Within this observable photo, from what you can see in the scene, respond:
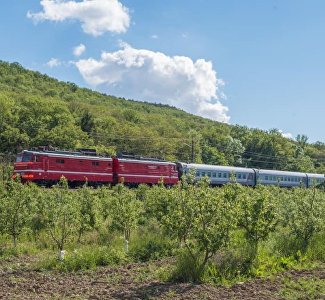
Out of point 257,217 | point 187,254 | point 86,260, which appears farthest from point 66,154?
point 187,254

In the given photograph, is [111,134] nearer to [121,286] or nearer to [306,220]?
[306,220]

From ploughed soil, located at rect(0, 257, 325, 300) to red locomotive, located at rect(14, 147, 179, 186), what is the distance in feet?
52.3

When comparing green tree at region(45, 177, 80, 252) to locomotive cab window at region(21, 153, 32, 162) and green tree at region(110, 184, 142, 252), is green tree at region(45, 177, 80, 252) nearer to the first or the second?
green tree at region(110, 184, 142, 252)

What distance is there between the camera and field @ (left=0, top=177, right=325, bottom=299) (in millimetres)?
10500

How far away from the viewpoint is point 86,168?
112ft

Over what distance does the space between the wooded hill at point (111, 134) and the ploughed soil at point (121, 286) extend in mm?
39421

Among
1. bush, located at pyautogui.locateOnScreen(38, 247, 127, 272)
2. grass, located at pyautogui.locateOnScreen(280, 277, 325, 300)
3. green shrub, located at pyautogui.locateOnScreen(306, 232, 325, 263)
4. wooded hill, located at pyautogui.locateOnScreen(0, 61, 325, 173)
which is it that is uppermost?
wooded hill, located at pyautogui.locateOnScreen(0, 61, 325, 173)

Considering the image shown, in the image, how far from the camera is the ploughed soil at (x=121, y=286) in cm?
992

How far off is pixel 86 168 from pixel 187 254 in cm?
2314

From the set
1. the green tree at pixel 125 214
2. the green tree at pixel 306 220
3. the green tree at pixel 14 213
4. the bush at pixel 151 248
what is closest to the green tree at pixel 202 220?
the bush at pixel 151 248

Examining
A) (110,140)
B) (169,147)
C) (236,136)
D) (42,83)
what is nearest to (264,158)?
(236,136)

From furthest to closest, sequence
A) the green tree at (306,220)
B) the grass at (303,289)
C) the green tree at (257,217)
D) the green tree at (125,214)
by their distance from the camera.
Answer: the green tree at (125,214) → the green tree at (306,220) → the green tree at (257,217) → the grass at (303,289)

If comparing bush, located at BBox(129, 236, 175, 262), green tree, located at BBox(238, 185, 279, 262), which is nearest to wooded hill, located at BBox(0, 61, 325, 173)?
bush, located at BBox(129, 236, 175, 262)

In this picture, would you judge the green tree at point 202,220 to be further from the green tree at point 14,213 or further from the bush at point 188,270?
the green tree at point 14,213
